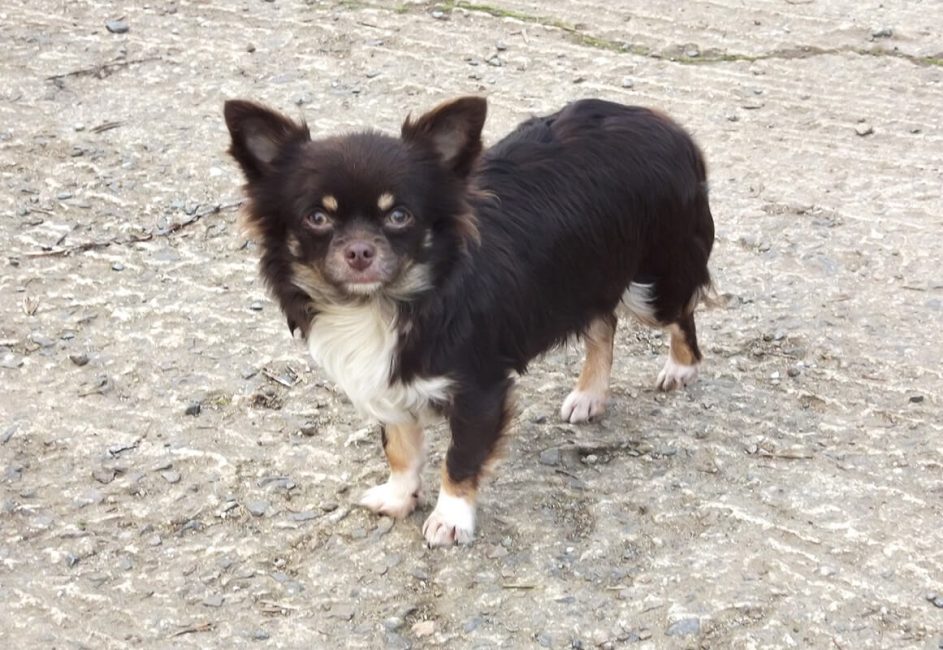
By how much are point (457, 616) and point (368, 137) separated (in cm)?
150

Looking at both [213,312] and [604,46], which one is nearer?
[213,312]

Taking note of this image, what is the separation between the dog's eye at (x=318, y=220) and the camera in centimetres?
350

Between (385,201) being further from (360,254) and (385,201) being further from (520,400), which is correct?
(520,400)

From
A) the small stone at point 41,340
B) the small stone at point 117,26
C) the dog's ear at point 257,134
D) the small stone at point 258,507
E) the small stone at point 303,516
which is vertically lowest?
the small stone at point 41,340

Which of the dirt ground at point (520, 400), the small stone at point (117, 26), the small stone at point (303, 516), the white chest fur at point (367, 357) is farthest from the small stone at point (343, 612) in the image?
the small stone at point (117, 26)

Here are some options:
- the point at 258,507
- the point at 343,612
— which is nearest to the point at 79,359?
the point at 258,507

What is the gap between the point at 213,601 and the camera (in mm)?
3791

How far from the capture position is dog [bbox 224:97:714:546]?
3.51 m

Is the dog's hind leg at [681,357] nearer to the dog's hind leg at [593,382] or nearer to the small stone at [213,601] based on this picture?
the dog's hind leg at [593,382]

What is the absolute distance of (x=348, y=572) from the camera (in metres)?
3.92

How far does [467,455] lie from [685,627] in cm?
89

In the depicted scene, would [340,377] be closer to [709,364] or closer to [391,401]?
[391,401]

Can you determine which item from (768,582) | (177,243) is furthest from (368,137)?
(177,243)

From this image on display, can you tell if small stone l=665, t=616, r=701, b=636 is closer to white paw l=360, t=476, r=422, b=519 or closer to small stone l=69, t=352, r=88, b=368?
white paw l=360, t=476, r=422, b=519
